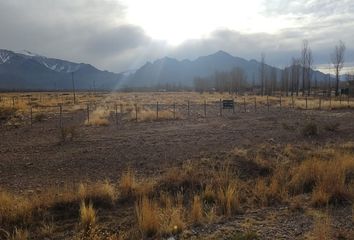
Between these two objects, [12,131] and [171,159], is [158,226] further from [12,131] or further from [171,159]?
[12,131]

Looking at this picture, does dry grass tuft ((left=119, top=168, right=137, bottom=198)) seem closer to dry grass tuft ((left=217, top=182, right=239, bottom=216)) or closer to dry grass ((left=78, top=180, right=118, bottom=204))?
dry grass ((left=78, top=180, right=118, bottom=204))

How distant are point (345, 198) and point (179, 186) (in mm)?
4307

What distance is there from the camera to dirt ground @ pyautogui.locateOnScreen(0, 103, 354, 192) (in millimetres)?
14635

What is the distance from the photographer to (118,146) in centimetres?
2028

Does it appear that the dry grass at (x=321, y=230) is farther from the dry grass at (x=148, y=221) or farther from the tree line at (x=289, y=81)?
the tree line at (x=289, y=81)

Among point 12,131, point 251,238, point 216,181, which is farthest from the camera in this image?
point 12,131

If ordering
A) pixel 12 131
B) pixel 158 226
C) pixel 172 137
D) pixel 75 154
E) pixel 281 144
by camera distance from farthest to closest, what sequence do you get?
pixel 12 131 → pixel 172 137 → pixel 281 144 → pixel 75 154 → pixel 158 226

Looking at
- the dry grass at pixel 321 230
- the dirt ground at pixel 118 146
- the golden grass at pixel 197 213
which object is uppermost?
the dry grass at pixel 321 230

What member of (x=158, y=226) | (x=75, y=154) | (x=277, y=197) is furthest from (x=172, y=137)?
(x=158, y=226)

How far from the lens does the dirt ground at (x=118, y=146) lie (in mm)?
14635

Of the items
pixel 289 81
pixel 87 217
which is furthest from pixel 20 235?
pixel 289 81

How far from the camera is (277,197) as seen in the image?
10656 millimetres

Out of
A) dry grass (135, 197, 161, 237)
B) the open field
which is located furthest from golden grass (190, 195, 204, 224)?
dry grass (135, 197, 161, 237)

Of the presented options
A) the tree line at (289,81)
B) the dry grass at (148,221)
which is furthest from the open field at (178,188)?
the tree line at (289,81)
